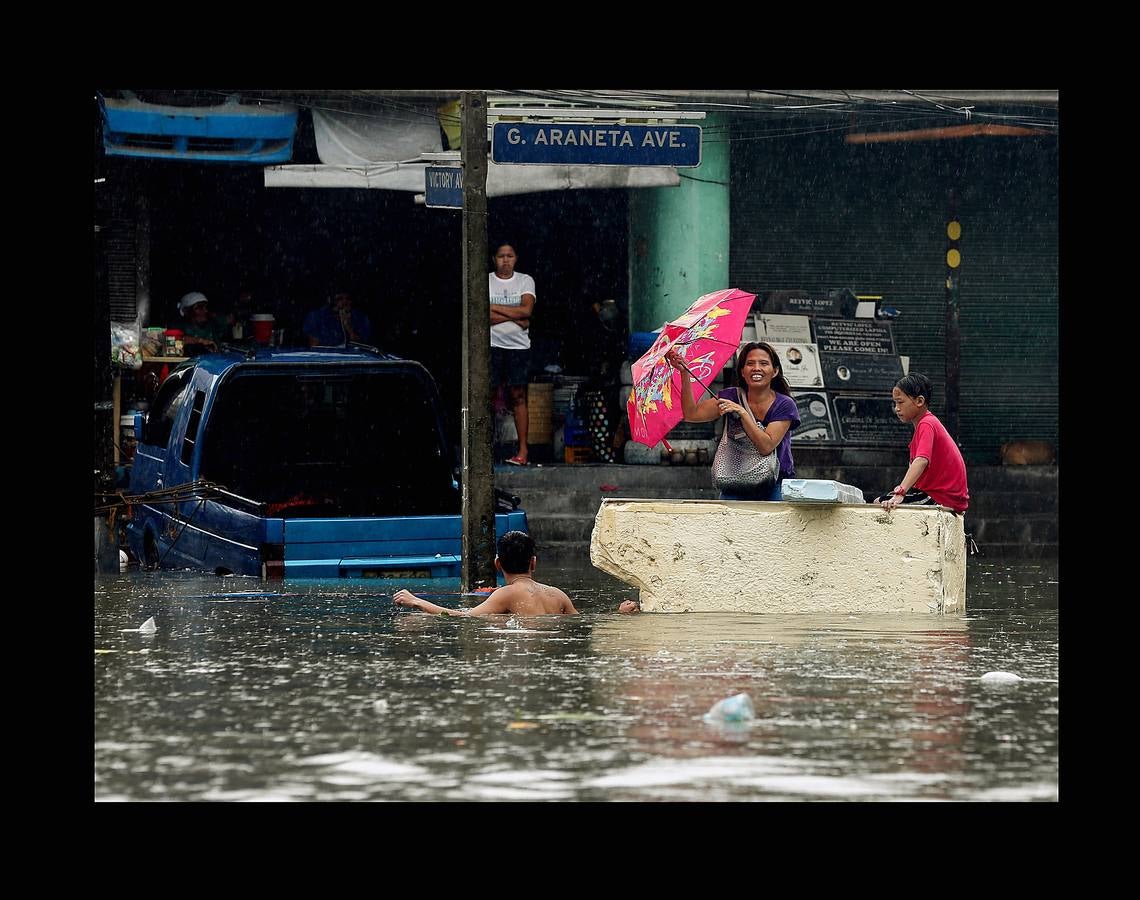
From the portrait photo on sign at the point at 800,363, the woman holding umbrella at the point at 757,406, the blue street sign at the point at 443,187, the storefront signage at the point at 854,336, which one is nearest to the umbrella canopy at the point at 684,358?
the woman holding umbrella at the point at 757,406

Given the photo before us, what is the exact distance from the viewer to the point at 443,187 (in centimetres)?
1403

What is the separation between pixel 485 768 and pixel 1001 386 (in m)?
15.8

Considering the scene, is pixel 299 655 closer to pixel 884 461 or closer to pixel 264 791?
pixel 264 791

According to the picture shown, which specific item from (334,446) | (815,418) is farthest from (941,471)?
(815,418)

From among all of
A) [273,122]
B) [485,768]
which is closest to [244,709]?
[485,768]

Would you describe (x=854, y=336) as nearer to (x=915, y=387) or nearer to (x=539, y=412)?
(x=539, y=412)

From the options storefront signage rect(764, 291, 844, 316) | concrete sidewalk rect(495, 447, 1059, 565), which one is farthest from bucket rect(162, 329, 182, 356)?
storefront signage rect(764, 291, 844, 316)

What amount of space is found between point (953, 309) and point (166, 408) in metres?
9.32

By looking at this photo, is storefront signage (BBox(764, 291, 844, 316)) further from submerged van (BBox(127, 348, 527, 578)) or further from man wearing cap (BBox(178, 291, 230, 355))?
submerged van (BBox(127, 348, 527, 578))

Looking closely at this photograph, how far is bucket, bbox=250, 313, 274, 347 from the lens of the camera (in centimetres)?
2078

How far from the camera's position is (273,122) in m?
19.3

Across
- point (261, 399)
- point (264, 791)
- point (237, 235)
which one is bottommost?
point (264, 791)

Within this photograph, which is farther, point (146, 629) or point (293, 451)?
point (293, 451)

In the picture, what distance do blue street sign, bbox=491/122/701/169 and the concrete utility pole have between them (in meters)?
0.48
